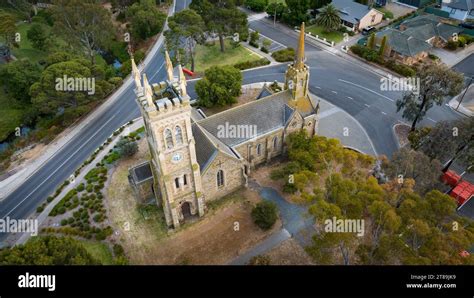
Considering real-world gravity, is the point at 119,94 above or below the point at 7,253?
below

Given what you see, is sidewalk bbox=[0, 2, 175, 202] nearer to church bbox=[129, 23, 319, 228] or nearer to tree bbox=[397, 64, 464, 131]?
church bbox=[129, 23, 319, 228]

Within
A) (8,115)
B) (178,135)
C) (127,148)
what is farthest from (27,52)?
(178,135)

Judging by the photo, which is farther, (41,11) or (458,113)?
(41,11)

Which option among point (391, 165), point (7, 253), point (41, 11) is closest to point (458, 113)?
point (391, 165)

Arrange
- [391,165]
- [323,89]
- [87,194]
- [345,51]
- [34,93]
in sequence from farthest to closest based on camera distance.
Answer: [345,51], [323,89], [34,93], [87,194], [391,165]

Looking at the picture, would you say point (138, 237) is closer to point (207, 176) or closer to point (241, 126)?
point (207, 176)

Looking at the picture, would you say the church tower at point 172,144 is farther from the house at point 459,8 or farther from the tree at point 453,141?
the house at point 459,8

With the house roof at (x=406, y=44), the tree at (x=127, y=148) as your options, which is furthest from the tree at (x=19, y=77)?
the house roof at (x=406, y=44)

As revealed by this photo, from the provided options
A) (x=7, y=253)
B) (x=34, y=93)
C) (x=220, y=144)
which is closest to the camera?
(x=7, y=253)
